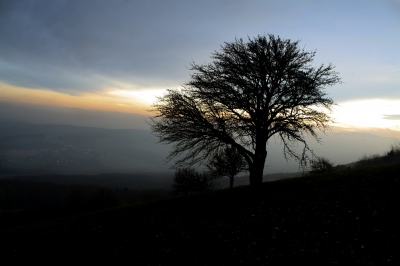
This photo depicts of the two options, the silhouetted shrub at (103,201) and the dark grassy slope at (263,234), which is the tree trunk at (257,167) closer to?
the dark grassy slope at (263,234)

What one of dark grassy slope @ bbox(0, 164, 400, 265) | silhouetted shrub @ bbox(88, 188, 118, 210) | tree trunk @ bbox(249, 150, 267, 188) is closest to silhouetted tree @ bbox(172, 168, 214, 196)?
silhouetted shrub @ bbox(88, 188, 118, 210)

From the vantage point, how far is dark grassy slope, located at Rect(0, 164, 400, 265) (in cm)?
670

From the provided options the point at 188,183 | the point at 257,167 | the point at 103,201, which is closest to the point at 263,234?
the point at 257,167

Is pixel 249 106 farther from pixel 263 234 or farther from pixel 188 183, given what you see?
pixel 188 183

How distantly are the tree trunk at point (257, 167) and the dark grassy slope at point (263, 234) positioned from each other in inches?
87.3

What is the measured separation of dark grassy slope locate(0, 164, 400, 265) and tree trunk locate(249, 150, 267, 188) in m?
2.22

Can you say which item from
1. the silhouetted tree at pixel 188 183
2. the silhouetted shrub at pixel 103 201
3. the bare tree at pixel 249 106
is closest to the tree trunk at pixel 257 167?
the bare tree at pixel 249 106

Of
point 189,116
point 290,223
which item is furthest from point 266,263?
point 189,116

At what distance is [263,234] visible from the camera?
847cm

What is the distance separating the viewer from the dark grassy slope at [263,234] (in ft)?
22.0

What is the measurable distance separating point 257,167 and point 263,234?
822 cm

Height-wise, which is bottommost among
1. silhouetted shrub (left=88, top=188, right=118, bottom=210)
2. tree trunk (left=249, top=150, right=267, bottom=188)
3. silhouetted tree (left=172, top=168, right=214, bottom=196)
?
silhouetted shrub (left=88, top=188, right=118, bottom=210)

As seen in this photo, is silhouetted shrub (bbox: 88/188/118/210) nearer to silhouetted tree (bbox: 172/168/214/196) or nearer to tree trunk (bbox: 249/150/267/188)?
silhouetted tree (bbox: 172/168/214/196)

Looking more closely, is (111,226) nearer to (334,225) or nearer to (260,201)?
(260,201)
